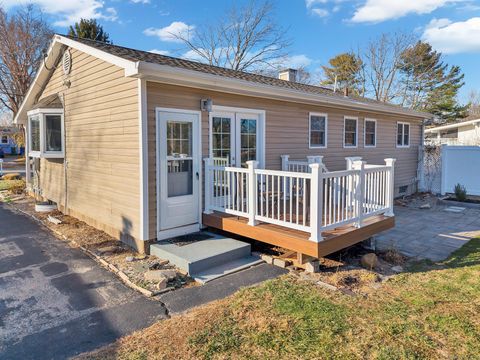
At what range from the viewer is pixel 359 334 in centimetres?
310

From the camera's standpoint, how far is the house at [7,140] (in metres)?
33.2

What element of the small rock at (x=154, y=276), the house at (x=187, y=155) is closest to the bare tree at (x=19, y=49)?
the house at (x=187, y=155)

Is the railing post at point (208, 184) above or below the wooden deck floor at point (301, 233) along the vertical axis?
above

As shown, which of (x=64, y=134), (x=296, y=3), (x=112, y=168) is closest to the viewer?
(x=112, y=168)

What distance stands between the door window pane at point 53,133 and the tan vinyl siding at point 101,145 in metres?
0.35

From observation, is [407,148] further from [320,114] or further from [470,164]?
[320,114]

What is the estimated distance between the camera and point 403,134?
1227 cm

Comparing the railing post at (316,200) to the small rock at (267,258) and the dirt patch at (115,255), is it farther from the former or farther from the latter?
the dirt patch at (115,255)

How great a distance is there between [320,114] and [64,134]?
613 cm

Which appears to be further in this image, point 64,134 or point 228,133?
point 64,134

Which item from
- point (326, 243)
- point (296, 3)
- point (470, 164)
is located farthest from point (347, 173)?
point (296, 3)

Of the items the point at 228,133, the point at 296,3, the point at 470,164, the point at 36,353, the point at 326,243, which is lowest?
the point at 36,353

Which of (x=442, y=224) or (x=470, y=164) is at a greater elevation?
(x=470, y=164)

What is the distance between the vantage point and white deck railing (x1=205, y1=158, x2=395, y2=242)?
436 centimetres
